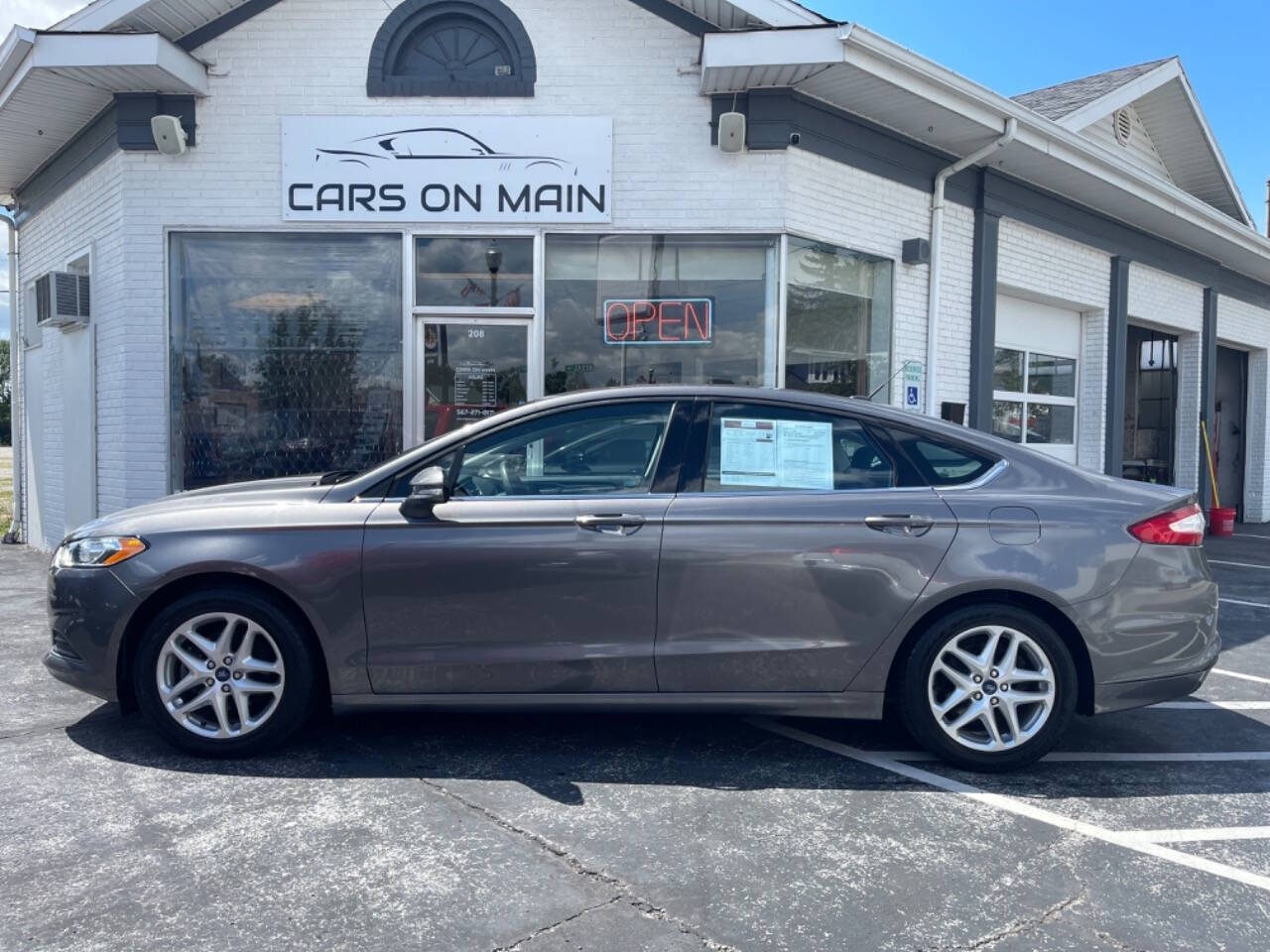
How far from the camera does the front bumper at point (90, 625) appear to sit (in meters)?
4.00

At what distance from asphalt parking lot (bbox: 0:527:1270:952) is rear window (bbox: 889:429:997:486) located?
1.20 metres

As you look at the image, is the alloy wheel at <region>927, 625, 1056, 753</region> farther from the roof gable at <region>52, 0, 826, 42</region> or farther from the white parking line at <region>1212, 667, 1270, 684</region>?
the roof gable at <region>52, 0, 826, 42</region>

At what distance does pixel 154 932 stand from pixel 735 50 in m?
6.75

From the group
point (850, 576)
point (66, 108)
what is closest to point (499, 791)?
point (850, 576)

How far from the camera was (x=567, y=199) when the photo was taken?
7992mm

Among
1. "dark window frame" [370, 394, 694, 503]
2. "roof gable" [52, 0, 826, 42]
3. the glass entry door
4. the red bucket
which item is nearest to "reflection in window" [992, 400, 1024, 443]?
the red bucket

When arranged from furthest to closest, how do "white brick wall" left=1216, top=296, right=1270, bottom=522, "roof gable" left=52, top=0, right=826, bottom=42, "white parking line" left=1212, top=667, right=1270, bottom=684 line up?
1. "white brick wall" left=1216, top=296, right=1270, bottom=522
2. "roof gable" left=52, top=0, right=826, bottom=42
3. "white parking line" left=1212, top=667, right=1270, bottom=684

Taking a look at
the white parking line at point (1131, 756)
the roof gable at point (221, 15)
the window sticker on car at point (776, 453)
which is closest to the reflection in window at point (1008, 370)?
the roof gable at point (221, 15)

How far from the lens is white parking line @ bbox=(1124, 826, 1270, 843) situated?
3.45 meters

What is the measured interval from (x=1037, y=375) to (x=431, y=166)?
7376 millimetres

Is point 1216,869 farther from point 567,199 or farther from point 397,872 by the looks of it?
point 567,199

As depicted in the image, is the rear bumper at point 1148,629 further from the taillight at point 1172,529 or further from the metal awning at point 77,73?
the metal awning at point 77,73

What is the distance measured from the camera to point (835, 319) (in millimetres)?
8711

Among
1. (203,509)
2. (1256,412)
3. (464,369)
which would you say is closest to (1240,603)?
(464,369)
